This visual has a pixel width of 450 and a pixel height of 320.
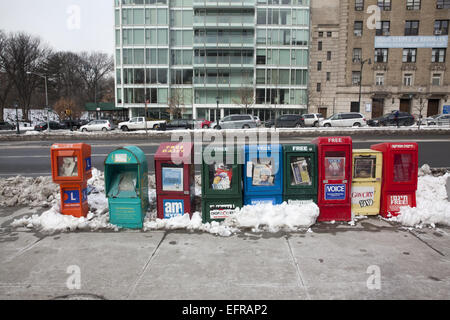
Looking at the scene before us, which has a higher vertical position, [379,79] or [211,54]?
[211,54]

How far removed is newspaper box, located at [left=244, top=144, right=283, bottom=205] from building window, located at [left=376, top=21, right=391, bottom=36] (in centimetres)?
5174

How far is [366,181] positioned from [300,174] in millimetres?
1244

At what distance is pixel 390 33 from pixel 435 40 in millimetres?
6664

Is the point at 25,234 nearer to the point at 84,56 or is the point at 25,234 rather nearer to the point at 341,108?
the point at 341,108

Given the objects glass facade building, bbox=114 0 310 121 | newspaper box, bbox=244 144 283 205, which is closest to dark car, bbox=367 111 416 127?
glass facade building, bbox=114 0 310 121

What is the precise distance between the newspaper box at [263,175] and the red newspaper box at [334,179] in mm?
723

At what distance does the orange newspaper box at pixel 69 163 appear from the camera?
5.38 meters

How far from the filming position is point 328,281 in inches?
140

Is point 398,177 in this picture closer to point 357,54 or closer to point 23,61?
point 357,54

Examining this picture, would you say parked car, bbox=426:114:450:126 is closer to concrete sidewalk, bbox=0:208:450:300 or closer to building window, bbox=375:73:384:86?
building window, bbox=375:73:384:86

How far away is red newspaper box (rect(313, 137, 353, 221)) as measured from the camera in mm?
5441

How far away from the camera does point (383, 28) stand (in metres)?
47.8

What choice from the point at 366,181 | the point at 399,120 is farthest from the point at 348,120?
the point at 366,181

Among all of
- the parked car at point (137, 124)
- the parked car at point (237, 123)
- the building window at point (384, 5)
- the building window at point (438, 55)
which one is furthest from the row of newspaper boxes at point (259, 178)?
the building window at point (438, 55)
